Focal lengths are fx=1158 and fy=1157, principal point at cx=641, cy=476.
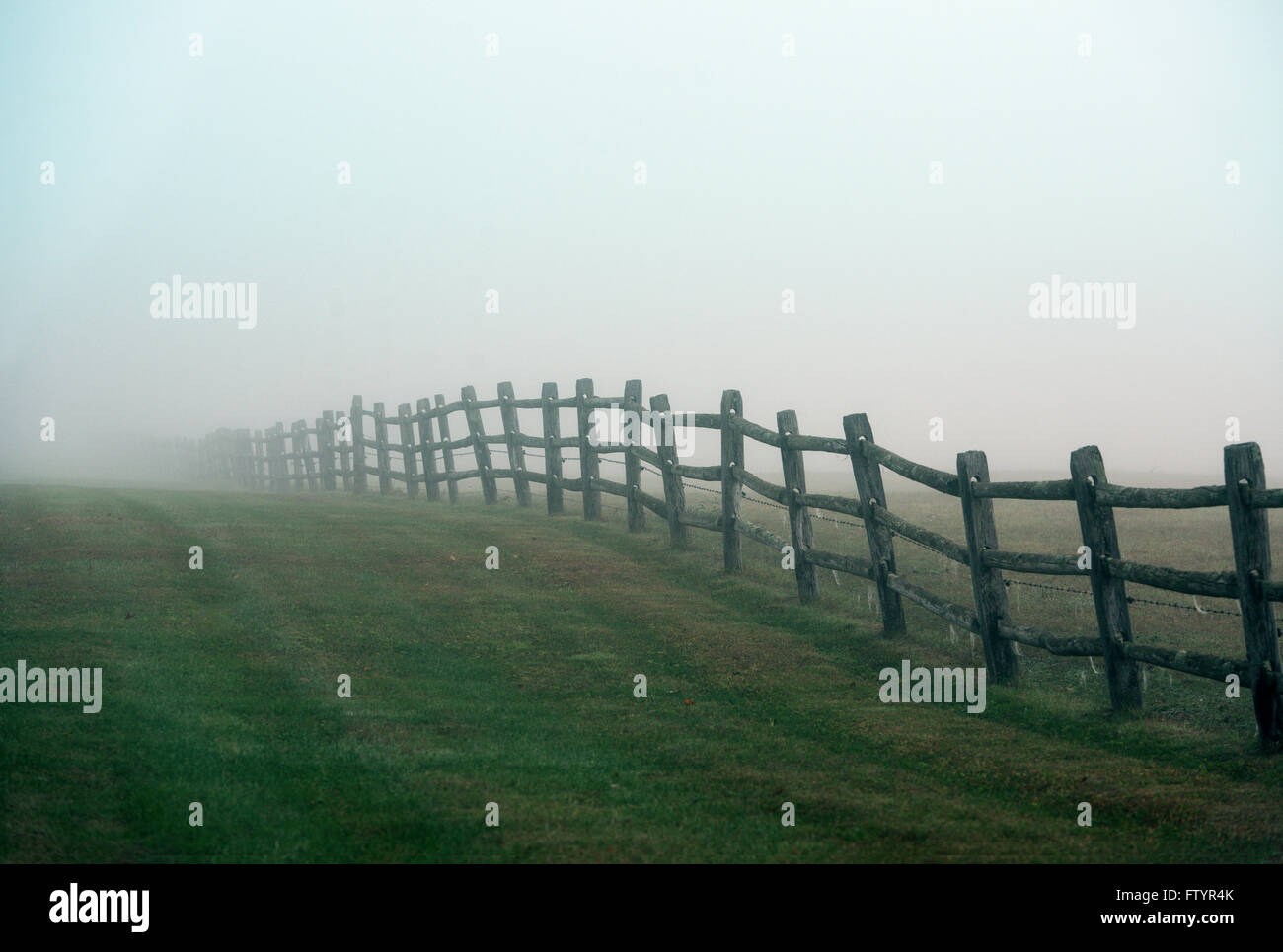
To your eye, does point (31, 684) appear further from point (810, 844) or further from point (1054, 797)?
point (1054, 797)

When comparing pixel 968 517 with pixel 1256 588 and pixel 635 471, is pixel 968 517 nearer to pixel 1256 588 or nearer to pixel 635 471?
pixel 1256 588

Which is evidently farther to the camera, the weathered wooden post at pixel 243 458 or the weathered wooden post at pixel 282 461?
the weathered wooden post at pixel 243 458

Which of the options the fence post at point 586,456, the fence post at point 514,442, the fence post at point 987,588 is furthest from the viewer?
the fence post at point 514,442

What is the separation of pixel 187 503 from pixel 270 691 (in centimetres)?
1404

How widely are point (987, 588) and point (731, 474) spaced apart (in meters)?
5.37

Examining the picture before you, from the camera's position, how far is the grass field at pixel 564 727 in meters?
5.66

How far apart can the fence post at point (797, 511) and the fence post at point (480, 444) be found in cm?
1060

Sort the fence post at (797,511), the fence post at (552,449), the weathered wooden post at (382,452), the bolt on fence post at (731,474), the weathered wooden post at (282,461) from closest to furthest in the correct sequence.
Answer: the fence post at (797,511) → the bolt on fence post at (731,474) → the fence post at (552,449) → the weathered wooden post at (382,452) → the weathered wooden post at (282,461)
